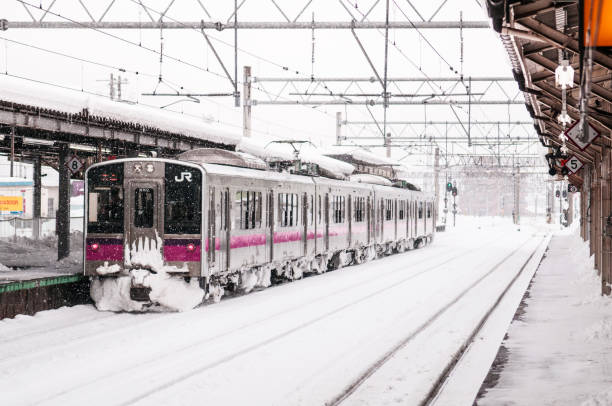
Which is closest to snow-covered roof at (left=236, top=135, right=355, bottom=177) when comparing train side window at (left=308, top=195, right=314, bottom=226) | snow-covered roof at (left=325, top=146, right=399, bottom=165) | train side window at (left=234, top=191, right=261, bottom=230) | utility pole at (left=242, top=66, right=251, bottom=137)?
utility pole at (left=242, top=66, right=251, bottom=137)

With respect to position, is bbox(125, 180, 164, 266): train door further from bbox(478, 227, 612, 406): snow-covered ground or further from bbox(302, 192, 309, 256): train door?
bbox(302, 192, 309, 256): train door

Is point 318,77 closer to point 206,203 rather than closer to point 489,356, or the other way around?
point 206,203

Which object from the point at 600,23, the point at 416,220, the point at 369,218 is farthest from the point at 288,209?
the point at 416,220

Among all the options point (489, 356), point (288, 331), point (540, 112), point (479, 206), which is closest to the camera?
point (489, 356)

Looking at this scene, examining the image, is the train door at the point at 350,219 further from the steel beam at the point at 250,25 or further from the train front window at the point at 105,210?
the train front window at the point at 105,210

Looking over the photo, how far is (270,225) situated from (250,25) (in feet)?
14.4

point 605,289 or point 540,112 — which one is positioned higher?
point 540,112

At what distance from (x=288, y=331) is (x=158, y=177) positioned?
14.2ft

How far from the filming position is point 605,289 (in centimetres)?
1532

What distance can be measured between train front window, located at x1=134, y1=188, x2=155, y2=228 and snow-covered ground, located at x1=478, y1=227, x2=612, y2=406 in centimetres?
644

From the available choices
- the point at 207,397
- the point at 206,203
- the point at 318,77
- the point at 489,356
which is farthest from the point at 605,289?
the point at 318,77

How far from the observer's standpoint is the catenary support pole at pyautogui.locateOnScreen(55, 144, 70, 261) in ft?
71.7

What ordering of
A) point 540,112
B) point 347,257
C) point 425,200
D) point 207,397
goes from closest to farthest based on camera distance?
point 207,397 < point 540,112 < point 347,257 < point 425,200

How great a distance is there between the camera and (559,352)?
10.5m
